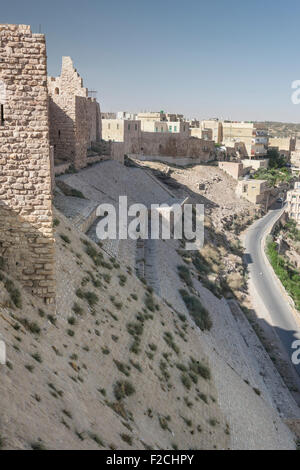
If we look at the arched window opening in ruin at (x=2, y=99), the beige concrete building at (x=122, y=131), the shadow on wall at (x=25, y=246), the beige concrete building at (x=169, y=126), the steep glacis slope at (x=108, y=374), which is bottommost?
the steep glacis slope at (x=108, y=374)

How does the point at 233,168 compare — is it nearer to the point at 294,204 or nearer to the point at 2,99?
the point at 294,204

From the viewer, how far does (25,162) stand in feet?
22.2

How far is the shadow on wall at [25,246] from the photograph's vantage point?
682cm

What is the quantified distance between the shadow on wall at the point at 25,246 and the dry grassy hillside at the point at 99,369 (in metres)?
0.33

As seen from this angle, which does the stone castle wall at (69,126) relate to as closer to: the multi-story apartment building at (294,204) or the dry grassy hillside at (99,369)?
the dry grassy hillside at (99,369)

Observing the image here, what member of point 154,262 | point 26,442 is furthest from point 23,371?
point 154,262

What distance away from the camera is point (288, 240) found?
38.2m

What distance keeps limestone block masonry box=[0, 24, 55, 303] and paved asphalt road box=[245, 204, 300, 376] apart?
1397cm

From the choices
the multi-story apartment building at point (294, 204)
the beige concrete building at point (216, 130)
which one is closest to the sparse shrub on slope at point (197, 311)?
the multi-story apartment building at point (294, 204)

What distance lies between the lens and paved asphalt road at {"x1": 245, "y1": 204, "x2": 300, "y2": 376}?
20.0 meters

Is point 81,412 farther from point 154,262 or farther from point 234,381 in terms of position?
point 154,262

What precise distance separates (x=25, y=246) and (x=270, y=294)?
1915 centimetres

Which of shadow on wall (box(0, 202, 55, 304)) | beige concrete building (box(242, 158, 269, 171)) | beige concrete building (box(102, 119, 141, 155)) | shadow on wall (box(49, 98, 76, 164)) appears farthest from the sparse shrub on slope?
beige concrete building (box(242, 158, 269, 171))

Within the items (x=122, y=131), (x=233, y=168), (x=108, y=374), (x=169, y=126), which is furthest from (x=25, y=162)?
(x=233, y=168)
